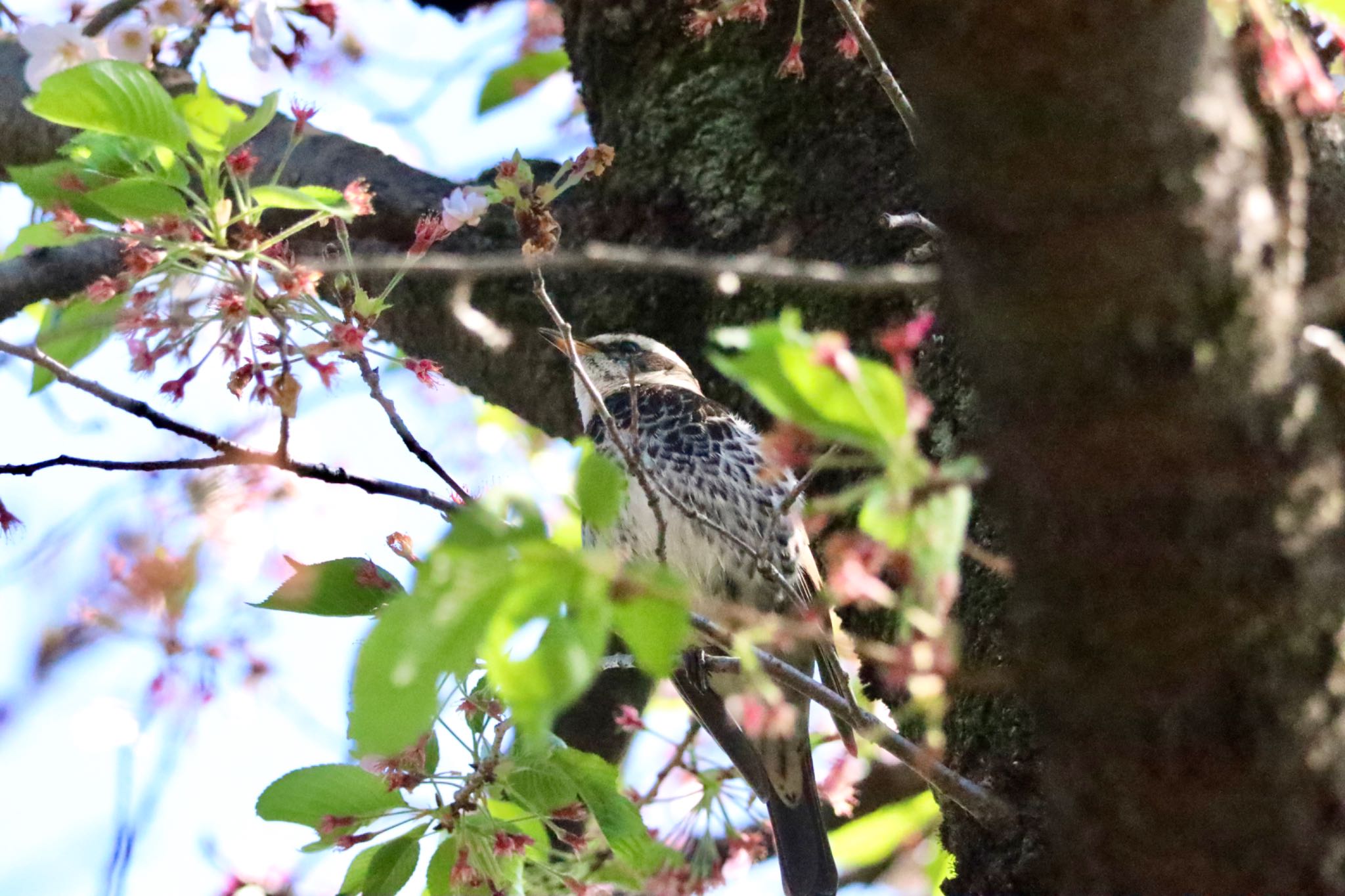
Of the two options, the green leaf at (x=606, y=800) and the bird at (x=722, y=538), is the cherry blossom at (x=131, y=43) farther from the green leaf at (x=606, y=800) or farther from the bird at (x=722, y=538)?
the green leaf at (x=606, y=800)

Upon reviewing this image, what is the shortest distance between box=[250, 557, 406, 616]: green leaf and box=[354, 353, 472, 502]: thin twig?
15cm

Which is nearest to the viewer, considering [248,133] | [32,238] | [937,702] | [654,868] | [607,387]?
[937,702]

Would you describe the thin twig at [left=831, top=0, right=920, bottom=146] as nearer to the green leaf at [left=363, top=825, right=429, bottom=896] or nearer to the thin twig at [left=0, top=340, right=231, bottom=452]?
the thin twig at [left=0, top=340, right=231, bottom=452]

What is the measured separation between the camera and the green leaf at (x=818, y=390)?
0.83 meters

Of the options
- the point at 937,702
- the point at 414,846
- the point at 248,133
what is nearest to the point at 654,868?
the point at 414,846

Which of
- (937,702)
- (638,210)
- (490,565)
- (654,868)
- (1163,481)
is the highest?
(638,210)

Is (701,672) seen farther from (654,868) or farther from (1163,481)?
(1163,481)

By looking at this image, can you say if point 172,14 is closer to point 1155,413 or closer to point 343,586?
point 343,586

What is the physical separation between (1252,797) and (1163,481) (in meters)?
0.22

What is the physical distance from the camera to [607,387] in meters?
3.57

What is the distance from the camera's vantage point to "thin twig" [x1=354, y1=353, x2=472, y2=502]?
1.59m

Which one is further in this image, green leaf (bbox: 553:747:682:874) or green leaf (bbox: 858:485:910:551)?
green leaf (bbox: 553:747:682:874)

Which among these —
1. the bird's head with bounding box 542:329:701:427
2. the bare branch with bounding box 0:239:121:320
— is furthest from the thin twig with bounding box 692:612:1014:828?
the bare branch with bounding box 0:239:121:320

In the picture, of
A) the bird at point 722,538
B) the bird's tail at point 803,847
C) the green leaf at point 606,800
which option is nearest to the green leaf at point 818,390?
the green leaf at point 606,800
